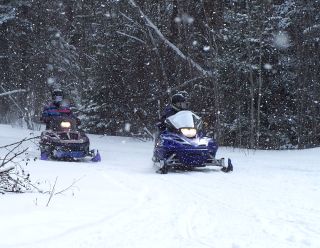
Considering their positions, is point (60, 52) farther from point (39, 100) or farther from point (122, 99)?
point (122, 99)

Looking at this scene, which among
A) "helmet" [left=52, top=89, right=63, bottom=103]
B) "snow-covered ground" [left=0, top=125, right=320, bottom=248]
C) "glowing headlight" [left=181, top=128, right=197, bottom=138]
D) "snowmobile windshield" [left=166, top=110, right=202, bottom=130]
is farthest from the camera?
"helmet" [left=52, top=89, right=63, bottom=103]

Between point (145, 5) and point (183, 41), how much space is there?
251 centimetres

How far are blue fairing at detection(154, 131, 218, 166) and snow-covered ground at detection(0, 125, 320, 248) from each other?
390 millimetres

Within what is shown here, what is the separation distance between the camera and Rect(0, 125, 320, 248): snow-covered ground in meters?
4.70

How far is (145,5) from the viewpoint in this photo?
859 inches

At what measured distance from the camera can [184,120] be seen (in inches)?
466

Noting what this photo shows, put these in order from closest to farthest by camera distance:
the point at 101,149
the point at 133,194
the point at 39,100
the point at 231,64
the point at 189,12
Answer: the point at 133,194 < the point at 101,149 < the point at 231,64 < the point at 189,12 < the point at 39,100

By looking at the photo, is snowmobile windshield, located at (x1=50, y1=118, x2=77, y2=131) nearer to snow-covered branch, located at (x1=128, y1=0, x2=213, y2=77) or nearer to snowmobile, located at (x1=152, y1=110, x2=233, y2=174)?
snowmobile, located at (x1=152, y1=110, x2=233, y2=174)

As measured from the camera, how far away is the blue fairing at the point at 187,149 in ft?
36.7

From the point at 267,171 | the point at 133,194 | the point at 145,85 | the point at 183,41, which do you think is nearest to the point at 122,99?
the point at 145,85

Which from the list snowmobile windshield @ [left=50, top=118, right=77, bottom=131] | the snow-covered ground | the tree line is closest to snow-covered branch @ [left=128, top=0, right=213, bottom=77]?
the tree line

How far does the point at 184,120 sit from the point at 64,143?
11.2 feet

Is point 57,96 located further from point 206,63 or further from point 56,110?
point 206,63

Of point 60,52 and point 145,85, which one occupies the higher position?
point 60,52
